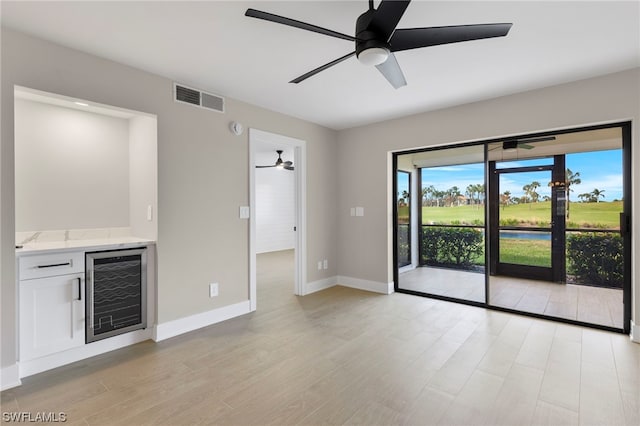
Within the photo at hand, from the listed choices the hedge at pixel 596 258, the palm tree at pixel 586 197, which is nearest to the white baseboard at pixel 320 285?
the hedge at pixel 596 258

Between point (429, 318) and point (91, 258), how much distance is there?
353 centimetres

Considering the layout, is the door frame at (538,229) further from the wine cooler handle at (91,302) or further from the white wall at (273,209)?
the white wall at (273,209)

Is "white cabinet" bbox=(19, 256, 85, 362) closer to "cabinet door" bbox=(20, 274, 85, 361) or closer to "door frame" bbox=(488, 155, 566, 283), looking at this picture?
"cabinet door" bbox=(20, 274, 85, 361)

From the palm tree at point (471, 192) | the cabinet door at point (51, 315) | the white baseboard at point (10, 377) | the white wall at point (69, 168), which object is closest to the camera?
the white baseboard at point (10, 377)

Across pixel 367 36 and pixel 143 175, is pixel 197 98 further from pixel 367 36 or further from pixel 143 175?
pixel 367 36

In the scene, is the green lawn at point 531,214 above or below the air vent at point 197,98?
below

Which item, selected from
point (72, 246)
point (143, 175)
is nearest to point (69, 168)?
point (143, 175)

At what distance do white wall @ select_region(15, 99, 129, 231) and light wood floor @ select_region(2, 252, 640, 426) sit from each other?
1473 mm

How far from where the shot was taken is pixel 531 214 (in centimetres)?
402

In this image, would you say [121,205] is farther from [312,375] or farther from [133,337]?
[312,375]

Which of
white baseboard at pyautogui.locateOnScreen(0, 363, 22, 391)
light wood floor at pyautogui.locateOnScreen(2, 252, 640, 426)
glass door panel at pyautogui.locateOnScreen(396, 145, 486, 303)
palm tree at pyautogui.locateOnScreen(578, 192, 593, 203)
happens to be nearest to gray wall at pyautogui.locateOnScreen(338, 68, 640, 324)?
glass door panel at pyautogui.locateOnScreen(396, 145, 486, 303)

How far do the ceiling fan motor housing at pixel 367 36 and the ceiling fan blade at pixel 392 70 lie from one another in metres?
0.25

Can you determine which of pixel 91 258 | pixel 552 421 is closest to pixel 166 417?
pixel 91 258

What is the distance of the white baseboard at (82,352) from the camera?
239cm
